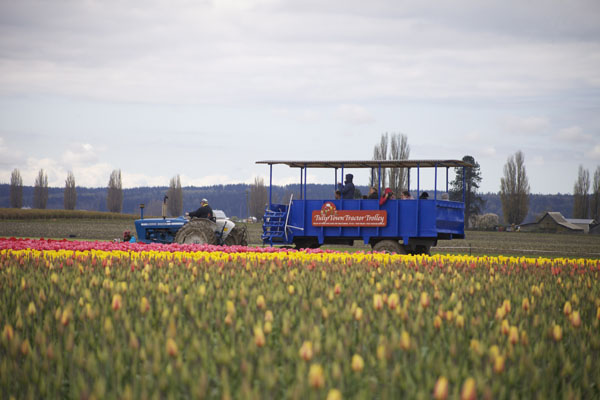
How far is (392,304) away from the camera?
5.60m

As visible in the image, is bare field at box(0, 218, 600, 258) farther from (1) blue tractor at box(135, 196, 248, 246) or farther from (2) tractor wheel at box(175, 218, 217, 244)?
(2) tractor wheel at box(175, 218, 217, 244)

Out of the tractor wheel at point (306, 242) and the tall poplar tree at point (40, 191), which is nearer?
the tractor wheel at point (306, 242)

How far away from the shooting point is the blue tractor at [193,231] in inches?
739

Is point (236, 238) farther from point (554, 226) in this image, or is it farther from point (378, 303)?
point (554, 226)

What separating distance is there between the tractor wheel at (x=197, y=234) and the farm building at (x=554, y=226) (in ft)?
332

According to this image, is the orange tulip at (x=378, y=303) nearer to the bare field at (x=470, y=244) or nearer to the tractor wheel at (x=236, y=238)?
the tractor wheel at (x=236, y=238)

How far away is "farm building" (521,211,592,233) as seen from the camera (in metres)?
113

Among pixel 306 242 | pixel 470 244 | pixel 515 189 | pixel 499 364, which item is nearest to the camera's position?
pixel 499 364

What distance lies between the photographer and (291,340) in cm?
484

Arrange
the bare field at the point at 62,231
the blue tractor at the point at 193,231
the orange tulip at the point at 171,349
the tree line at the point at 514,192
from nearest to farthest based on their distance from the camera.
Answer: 1. the orange tulip at the point at 171,349
2. the blue tractor at the point at 193,231
3. the bare field at the point at 62,231
4. the tree line at the point at 514,192

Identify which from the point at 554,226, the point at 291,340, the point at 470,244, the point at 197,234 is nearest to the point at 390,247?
the point at 197,234

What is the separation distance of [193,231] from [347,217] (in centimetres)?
443

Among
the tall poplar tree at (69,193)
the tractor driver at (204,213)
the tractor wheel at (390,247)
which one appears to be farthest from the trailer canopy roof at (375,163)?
the tall poplar tree at (69,193)

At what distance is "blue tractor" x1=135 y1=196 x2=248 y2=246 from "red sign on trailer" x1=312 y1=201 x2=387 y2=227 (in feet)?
8.03
